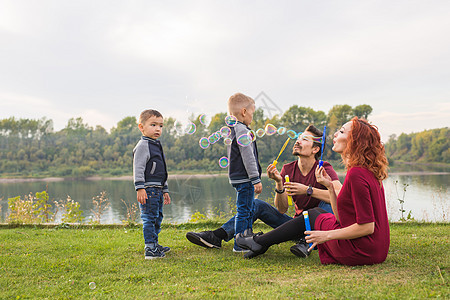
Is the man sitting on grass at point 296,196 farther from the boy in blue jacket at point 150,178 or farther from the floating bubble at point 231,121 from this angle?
the floating bubble at point 231,121

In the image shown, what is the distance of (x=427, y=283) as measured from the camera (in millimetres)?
2674

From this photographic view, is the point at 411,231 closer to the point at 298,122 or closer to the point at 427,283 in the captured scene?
the point at 427,283

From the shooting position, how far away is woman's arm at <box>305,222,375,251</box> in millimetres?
2906

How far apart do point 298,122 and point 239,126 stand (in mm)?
34039

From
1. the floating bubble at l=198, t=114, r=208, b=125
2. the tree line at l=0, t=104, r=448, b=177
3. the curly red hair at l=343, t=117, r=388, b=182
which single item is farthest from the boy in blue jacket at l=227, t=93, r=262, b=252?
the tree line at l=0, t=104, r=448, b=177

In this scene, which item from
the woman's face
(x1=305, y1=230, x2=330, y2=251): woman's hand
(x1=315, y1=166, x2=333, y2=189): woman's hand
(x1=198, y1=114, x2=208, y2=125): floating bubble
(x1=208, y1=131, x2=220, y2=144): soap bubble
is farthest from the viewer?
(x1=198, y1=114, x2=208, y2=125): floating bubble

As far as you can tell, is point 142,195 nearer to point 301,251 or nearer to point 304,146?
point 301,251

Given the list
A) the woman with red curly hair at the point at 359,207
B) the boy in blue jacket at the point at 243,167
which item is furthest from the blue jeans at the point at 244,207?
the woman with red curly hair at the point at 359,207

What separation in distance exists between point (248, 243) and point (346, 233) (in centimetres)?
110

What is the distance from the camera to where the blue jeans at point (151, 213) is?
4.13 m

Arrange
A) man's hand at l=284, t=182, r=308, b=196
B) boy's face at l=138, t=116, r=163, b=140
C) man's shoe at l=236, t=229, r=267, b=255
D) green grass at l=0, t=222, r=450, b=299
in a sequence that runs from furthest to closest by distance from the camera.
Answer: boy's face at l=138, t=116, r=163, b=140
man's hand at l=284, t=182, r=308, b=196
man's shoe at l=236, t=229, r=267, b=255
green grass at l=0, t=222, r=450, b=299

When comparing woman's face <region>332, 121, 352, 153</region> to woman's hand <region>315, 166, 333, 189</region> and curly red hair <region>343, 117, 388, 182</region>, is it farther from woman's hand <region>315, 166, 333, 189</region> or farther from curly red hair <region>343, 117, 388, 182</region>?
woman's hand <region>315, 166, 333, 189</region>

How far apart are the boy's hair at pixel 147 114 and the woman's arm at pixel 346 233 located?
93.2 inches

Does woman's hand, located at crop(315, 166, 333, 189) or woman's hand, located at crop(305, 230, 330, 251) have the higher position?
woman's hand, located at crop(315, 166, 333, 189)
